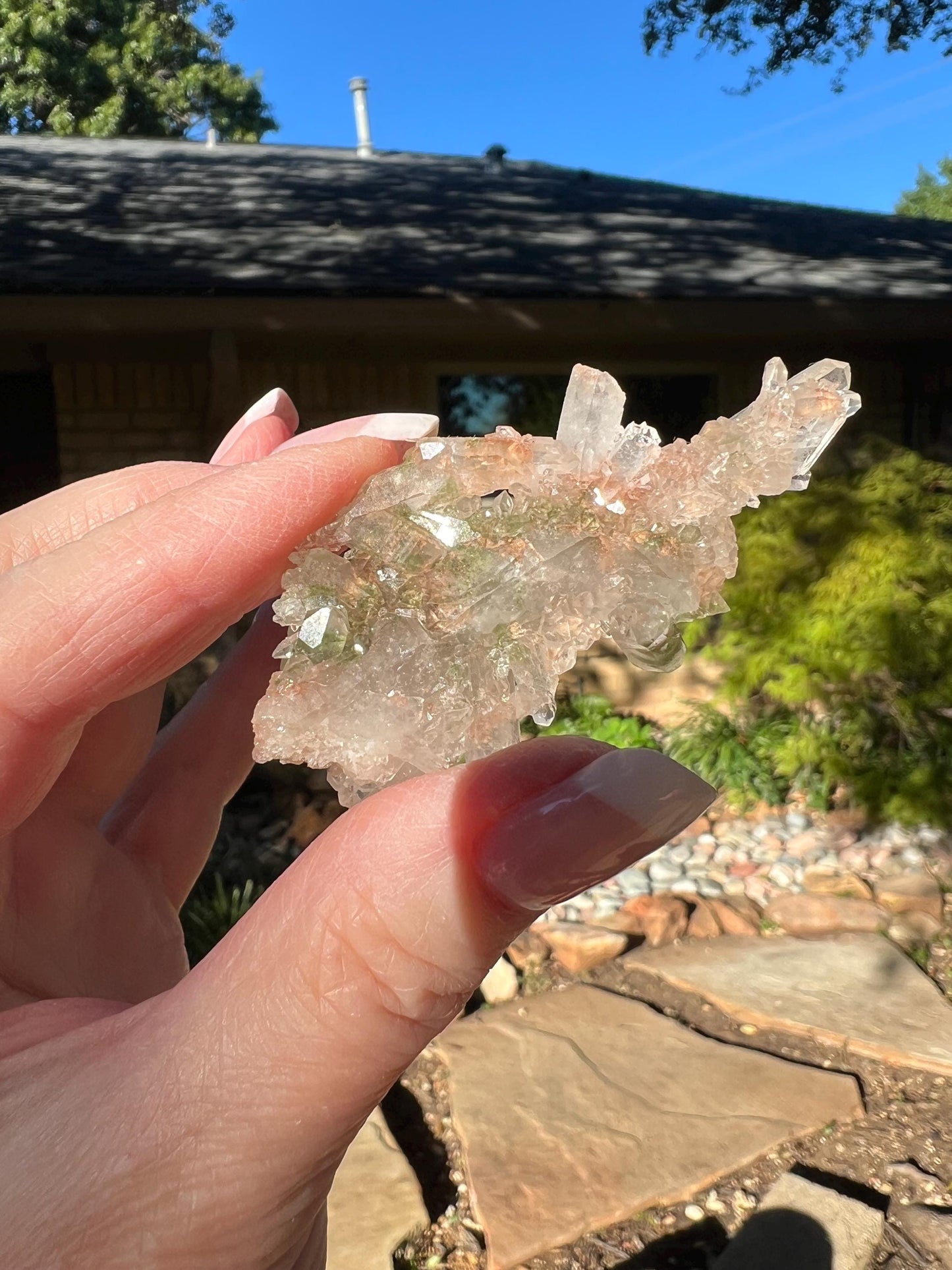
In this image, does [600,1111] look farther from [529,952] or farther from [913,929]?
[913,929]

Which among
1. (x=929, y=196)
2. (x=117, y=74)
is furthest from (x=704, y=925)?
(x=929, y=196)

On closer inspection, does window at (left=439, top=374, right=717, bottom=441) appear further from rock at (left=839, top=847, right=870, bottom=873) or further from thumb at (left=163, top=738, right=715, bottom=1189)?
thumb at (left=163, top=738, right=715, bottom=1189)

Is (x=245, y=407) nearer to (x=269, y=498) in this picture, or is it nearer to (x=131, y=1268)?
(x=269, y=498)

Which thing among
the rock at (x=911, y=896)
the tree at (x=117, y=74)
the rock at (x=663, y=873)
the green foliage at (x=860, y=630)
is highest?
the tree at (x=117, y=74)

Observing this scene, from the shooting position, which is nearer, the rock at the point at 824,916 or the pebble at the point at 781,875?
the rock at the point at 824,916

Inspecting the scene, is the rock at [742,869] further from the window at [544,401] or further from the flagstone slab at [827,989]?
the window at [544,401]

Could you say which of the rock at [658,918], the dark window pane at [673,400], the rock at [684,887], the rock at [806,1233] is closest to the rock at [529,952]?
the rock at [658,918]
